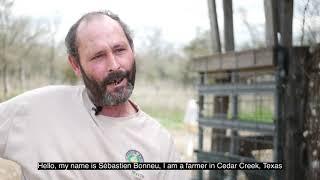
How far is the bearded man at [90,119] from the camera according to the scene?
161 cm

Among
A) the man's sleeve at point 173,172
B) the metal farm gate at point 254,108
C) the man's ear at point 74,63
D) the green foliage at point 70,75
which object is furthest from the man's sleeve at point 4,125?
the green foliage at point 70,75

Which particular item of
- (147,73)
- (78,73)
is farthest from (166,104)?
(78,73)

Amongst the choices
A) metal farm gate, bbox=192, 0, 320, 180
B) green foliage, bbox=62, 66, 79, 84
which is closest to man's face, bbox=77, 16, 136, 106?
metal farm gate, bbox=192, 0, 320, 180

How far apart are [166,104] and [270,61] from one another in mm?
20207

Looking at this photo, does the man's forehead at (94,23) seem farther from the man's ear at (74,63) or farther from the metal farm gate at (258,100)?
the metal farm gate at (258,100)

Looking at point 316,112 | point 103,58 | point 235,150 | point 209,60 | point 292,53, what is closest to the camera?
point 103,58

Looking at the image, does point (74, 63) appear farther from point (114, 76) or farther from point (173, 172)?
point (173, 172)

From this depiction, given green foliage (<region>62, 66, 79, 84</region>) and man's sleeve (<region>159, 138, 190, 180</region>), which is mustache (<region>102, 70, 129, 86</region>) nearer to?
man's sleeve (<region>159, 138, 190, 180</region>)

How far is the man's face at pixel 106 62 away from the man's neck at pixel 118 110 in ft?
0.12

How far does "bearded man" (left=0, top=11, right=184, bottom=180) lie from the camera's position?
161cm

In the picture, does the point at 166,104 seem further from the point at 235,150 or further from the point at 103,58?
the point at 103,58

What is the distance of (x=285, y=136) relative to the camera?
3201 millimetres

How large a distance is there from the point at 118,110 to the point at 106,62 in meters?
0.17

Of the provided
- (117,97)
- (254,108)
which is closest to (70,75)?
(254,108)
